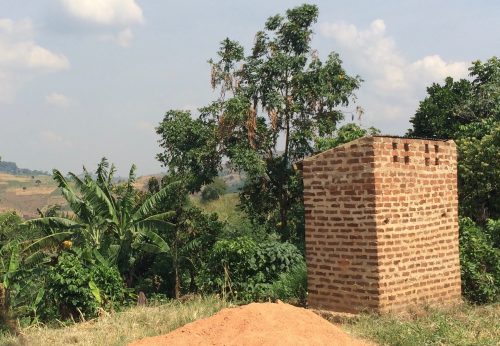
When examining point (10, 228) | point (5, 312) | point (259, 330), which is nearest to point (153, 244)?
point (5, 312)

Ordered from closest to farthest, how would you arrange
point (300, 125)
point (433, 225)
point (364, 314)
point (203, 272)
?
point (364, 314)
point (433, 225)
point (203, 272)
point (300, 125)

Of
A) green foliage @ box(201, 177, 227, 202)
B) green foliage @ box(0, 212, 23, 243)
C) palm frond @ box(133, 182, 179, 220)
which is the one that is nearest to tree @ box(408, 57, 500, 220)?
palm frond @ box(133, 182, 179, 220)

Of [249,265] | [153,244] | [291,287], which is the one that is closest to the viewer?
[291,287]

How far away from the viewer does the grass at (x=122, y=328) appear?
6444 mm

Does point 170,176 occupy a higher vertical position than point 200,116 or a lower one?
lower

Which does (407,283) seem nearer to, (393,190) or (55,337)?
(393,190)

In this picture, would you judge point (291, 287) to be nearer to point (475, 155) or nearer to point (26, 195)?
point (475, 155)

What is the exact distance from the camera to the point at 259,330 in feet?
18.5

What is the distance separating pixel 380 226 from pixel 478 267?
8.86 feet

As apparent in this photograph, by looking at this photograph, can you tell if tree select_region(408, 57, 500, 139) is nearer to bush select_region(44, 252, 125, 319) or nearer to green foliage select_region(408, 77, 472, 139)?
green foliage select_region(408, 77, 472, 139)

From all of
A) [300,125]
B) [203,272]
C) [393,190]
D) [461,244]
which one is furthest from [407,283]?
[300,125]

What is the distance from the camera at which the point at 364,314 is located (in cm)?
712

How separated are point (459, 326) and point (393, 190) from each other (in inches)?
77.1

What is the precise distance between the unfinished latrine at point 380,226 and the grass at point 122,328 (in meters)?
1.89
